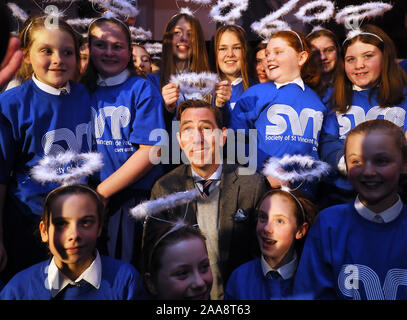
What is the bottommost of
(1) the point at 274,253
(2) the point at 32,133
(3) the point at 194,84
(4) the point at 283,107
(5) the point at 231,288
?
(5) the point at 231,288

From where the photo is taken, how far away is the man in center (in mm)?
1863

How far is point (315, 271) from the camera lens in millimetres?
1754

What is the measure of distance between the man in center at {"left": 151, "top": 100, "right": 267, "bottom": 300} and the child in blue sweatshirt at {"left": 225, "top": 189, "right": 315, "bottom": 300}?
0.16ft

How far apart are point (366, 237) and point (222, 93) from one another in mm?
721

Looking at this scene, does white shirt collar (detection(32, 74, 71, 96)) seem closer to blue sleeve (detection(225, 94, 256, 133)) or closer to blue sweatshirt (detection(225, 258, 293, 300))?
blue sleeve (detection(225, 94, 256, 133))

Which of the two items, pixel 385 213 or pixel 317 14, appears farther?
pixel 317 14

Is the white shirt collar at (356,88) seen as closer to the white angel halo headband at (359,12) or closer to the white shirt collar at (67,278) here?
the white angel halo headband at (359,12)

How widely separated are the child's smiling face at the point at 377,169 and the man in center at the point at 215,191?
342mm

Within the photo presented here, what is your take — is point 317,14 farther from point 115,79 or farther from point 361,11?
point 115,79

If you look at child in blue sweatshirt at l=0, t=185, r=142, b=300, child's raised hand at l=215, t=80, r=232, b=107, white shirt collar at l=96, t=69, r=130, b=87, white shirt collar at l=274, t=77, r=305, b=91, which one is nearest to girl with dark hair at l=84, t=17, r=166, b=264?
white shirt collar at l=96, t=69, r=130, b=87

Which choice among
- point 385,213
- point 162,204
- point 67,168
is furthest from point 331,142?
point 67,168

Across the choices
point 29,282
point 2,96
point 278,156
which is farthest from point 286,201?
point 2,96

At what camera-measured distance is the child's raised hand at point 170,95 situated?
6.31 feet
